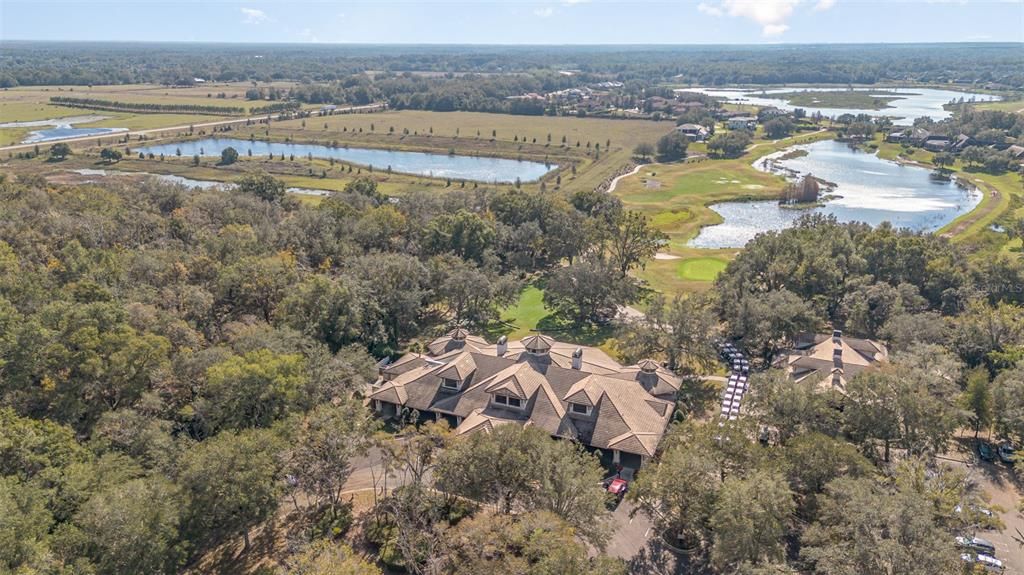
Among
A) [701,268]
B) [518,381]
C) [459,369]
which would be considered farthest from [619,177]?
[518,381]

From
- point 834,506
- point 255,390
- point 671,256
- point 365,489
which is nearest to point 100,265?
point 255,390

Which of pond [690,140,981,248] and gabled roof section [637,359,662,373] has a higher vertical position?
pond [690,140,981,248]

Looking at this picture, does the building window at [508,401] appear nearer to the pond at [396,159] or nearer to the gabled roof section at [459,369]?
the gabled roof section at [459,369]

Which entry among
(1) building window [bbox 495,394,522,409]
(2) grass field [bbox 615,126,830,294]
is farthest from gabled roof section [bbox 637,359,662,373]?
(2) grass field [bbox 615,126,830,294]

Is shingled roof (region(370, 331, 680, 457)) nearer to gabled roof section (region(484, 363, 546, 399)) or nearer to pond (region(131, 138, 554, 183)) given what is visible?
gabled roof section (region(484, 363, 546, 399))

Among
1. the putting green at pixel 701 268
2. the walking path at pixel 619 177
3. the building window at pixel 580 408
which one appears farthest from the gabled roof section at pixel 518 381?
the walking path at pixel 619 177
